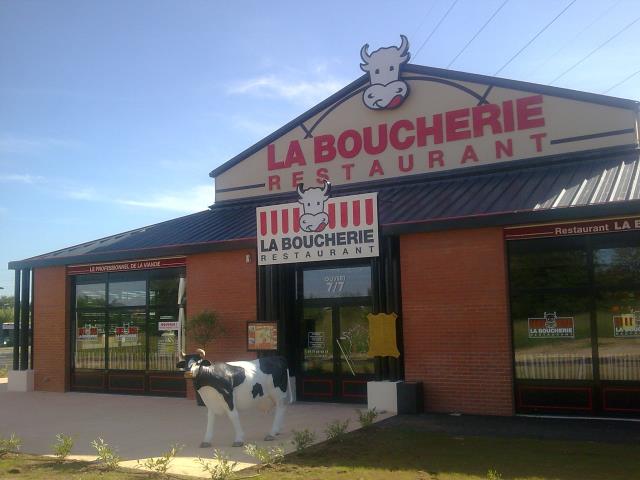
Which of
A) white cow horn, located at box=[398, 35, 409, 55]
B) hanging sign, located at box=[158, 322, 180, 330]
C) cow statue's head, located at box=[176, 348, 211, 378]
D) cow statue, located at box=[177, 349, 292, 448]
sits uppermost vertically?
white cow horn, located at box=[398, 35, 409, 55]

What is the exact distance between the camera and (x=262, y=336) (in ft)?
47.3

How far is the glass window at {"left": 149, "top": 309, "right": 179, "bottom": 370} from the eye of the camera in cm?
1666

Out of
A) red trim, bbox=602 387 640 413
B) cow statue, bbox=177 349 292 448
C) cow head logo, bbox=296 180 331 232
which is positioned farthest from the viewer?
cow head logo, bbox=296 180 331 232

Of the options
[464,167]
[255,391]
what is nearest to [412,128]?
[464,167]

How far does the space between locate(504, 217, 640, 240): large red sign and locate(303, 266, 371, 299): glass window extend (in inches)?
135

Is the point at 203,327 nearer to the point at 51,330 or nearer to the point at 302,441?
the point at 51,330

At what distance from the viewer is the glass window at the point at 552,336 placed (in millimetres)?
12094

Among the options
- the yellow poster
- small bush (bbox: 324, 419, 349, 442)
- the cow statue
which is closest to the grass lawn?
small bush (bbox: 324, 419, 349, 442)

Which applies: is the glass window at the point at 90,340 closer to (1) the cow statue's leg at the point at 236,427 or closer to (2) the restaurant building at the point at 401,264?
(2) the restaurant building at the point at 401,264

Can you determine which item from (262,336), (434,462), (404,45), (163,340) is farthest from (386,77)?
(434,462)

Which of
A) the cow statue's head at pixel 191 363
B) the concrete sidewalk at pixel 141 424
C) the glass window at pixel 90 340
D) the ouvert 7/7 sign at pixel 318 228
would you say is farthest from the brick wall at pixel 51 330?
the cow statue's head at pixel 191 363

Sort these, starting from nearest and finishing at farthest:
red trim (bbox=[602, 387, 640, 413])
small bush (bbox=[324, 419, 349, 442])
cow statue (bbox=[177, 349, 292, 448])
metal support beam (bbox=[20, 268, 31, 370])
A: cow statue (bbox=[177, 349, 292, 448]) → small bush (bbox=[324, 419, 349, 442]) → red trim (bbox=[602, 387, 640, 413]) → metal support beam (bbox=[20, 268, 31, 370])

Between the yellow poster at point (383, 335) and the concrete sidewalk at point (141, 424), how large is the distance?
1.28 meters

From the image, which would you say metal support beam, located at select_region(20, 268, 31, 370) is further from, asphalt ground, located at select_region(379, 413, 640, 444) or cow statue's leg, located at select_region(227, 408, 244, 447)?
asphalt ground, located at select_region(379, 413, 640, 444)
